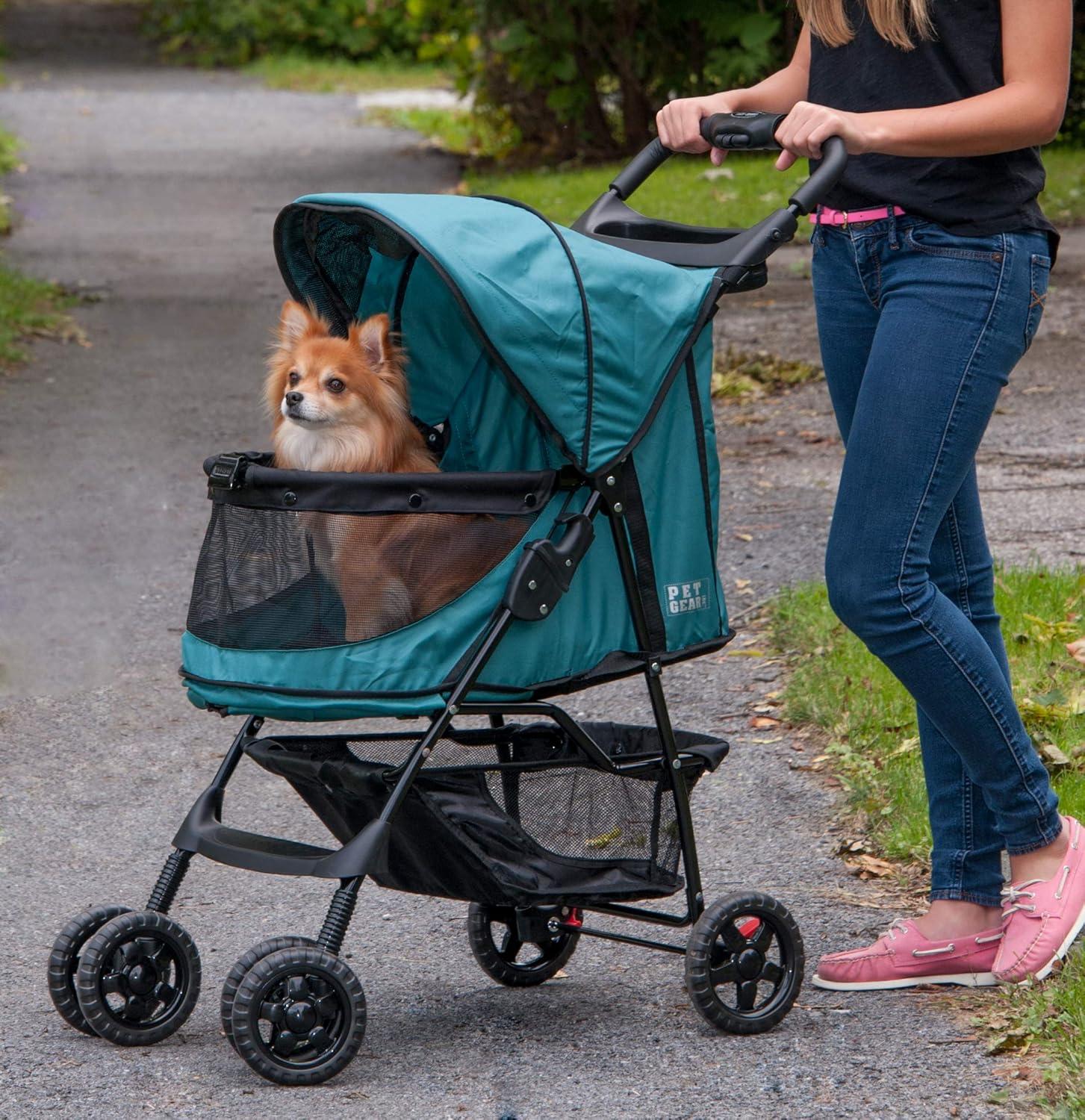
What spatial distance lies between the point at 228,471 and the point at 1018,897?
1.68m

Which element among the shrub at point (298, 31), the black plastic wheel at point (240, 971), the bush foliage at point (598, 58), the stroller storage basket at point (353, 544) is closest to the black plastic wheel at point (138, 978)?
the black plastic wheel at point (240, 971)

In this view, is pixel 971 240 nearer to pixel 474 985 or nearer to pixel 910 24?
pixel 910 24

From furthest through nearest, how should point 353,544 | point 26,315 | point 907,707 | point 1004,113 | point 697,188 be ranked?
point 697,188
point 26,315
point 907,707
point 353,544
point 1004,113

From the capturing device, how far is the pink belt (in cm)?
294

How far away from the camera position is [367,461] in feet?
11.0

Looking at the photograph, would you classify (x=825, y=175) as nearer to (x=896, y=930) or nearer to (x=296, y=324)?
(x=296, y=324)

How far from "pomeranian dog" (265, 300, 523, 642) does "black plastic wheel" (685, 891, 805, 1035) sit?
79 centimetres

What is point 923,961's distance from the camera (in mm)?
3221

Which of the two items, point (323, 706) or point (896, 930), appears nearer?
point (323, 706)

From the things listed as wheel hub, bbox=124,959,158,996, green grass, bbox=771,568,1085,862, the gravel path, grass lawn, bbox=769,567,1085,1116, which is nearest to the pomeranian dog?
wheel hub, bbox=124,959,158,996

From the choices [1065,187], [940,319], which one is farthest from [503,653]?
[1065,187]

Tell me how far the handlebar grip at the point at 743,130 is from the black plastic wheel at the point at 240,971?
65.0 inches

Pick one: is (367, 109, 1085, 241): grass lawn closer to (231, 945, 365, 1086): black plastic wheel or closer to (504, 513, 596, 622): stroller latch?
(504, 513, 596, 622): stroller latch

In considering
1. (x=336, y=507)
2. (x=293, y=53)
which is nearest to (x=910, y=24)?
(x=336, y=507)
